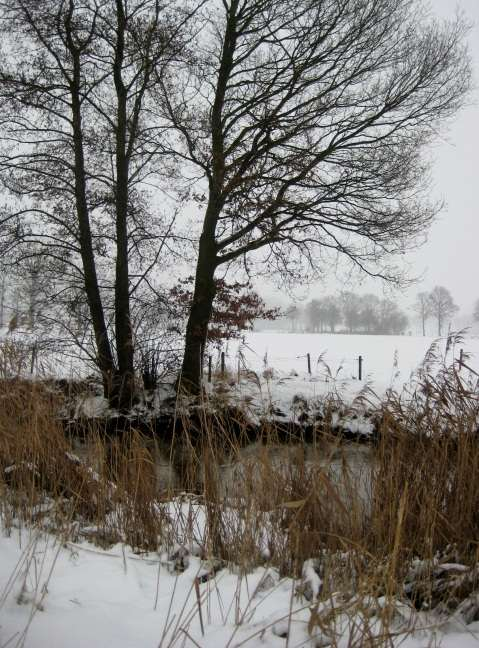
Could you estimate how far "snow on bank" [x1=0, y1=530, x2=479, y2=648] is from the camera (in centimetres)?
145

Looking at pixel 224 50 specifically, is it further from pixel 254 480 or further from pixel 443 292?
pixel 443 292

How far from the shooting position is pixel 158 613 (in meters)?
1.67

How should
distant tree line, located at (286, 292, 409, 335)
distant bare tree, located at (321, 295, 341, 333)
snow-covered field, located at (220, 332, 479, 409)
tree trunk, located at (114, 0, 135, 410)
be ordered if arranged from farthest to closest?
distant bare tree, located at (321, 295, 341, 333)
distant tree line, located at (286, 292, 409, 335)
tree trunk, located at (114, 0, 135, 410)
snow-covered field, located at (220, 332, 479, 409)

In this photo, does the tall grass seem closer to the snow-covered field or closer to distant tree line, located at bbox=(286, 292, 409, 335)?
the snow-covered field

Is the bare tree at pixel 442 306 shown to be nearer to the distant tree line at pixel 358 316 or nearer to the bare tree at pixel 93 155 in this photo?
the distant tree line at pixel 358 316

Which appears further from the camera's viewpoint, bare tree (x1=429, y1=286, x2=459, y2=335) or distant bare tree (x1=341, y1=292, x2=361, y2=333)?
distant bare tree (x1=341, y1=292, x2=361, y2=333)

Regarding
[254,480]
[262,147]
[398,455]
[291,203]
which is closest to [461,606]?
[398,455]

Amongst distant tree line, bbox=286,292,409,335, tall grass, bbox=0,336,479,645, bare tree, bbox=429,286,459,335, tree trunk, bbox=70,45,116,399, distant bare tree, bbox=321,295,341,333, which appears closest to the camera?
tall grass, bbox=0,336,479,645

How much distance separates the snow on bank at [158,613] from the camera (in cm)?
145

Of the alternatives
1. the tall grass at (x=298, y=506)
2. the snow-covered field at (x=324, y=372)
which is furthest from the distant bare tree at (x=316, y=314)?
the tall grass at (x=298, y=506)

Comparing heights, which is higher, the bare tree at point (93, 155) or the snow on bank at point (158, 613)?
the bare tree at point (93, 155)

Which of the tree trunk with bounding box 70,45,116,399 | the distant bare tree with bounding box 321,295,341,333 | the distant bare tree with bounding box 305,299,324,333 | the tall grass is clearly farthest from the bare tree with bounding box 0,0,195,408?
the distant bare tree with bounding box 305,299,324,333

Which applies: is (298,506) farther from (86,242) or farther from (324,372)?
(324,372)

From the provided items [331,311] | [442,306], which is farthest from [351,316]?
[442,306]
